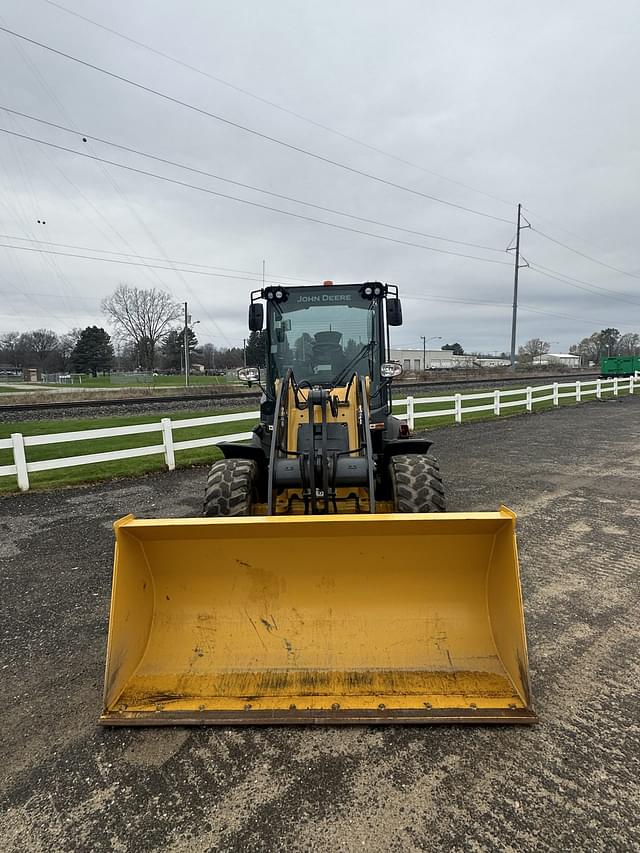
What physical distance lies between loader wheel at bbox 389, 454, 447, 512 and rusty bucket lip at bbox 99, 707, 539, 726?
194cm

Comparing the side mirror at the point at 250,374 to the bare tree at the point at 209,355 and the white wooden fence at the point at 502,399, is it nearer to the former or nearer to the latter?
the white wooden fence at the point at 502,399

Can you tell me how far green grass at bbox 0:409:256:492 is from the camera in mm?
8734

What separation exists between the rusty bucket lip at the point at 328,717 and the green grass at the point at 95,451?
663cm

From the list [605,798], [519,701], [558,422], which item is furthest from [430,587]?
[558,422]

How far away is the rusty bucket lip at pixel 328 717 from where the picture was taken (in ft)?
8.25

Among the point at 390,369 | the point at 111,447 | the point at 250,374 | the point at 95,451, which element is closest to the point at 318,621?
the point at 390,369

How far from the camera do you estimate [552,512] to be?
20.9 ft

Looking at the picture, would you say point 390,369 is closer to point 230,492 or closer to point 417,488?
point 417,488

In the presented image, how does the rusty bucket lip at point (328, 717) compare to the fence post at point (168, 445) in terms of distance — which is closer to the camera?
the rusty bucket lip at point (328, 717)

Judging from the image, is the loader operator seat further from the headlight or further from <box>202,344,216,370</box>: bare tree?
<box>202,344,216,370</box>: bare tree

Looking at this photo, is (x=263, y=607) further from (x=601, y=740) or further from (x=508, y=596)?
(x=601, y=740)

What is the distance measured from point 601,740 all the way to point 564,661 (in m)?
→ 0.68

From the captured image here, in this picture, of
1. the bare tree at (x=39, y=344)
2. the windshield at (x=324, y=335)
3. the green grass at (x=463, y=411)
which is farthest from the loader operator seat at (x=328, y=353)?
the bare tree at (x=39, y=344)

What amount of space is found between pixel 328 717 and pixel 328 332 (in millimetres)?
3999
